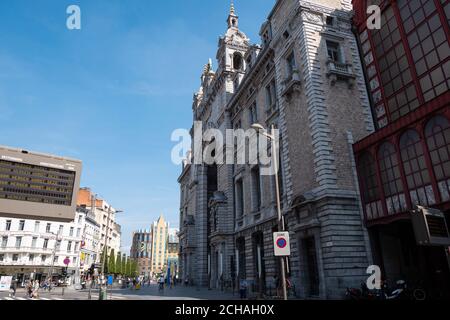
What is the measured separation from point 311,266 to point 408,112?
11982mm

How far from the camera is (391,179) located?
20.2m

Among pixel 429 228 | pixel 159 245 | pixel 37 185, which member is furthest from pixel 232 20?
pixel 159 245

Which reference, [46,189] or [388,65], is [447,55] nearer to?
[388,65]

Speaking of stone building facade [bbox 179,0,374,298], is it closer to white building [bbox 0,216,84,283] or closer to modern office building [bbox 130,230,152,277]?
white building [bbox 0,216,84,283]

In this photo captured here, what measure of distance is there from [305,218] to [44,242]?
176ft

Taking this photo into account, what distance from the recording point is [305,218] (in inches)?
904

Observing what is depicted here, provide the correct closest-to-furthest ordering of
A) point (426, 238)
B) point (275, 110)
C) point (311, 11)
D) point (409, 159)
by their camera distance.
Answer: point (426, 238) → point (409, 159) → point (311, 11) → point (275, 110)

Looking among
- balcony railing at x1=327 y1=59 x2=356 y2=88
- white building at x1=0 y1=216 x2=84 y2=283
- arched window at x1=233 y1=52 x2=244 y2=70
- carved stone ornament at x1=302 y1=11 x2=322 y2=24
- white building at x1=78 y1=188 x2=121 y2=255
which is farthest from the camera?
white building at x1=78 y1=188 x2=121 y2=255

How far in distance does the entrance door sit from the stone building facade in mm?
70

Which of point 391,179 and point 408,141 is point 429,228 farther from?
point 391,179

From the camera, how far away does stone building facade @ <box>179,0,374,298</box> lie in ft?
69.2

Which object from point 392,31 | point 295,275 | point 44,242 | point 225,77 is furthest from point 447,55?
point 44,242

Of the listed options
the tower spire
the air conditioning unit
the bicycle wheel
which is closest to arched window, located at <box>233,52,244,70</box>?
the tower spire
